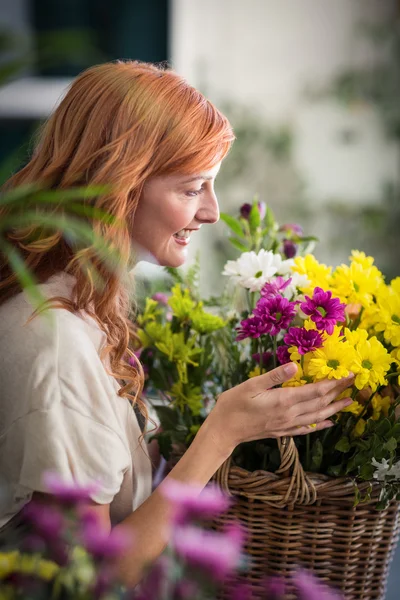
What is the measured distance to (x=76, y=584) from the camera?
558 millimetres

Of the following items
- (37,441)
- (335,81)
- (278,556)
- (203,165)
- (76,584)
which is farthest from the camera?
(335,81)

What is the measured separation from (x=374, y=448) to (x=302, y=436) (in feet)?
0.44

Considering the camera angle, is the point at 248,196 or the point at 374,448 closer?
the point at 374,448

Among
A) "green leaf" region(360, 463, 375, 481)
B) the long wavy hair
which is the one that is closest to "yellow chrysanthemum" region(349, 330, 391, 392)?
"green leaf" region(360, 463, 375, 481)

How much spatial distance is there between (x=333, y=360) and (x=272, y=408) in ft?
0.33

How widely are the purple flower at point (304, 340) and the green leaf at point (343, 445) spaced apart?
149 millimetres

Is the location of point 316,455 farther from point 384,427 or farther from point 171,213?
point 171,213

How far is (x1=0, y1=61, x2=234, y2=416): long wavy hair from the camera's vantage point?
1109mm

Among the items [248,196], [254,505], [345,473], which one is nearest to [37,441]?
[254,505]

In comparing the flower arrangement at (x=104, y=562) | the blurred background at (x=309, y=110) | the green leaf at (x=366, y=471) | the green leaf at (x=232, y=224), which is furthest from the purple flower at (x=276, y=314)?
the blurred background at (x=309, y=110)

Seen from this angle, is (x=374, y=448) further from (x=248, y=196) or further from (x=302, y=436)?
(x=248, y=196)

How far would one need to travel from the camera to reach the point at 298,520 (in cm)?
105

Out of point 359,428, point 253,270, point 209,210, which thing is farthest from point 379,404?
point 209,210

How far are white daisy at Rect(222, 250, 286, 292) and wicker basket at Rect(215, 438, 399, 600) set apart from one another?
0.78 ft
